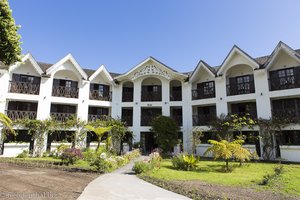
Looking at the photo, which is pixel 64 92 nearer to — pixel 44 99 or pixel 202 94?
pixel 44 99

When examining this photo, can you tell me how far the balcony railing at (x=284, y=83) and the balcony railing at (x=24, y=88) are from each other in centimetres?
2471

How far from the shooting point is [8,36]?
40.0 ft

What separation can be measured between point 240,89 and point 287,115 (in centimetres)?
525

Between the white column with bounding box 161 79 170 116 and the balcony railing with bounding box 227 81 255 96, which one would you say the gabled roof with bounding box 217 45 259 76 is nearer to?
the balcony railing with bounding box 227 81 255 96

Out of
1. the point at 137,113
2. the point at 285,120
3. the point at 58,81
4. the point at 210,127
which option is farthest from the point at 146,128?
the point at 285,120

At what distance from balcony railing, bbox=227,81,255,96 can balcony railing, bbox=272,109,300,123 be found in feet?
10.2

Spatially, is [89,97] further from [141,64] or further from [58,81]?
[141,64]

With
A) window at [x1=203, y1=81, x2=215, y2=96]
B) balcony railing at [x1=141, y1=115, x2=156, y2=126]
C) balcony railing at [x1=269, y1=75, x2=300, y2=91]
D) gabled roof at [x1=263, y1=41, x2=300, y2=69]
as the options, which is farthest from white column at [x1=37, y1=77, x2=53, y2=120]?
balcony railing at [x1=269, y1=75, x2=300, y2=91]

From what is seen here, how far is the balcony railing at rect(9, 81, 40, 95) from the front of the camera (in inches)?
844

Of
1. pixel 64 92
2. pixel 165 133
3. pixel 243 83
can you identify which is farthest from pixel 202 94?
pixel 64 92

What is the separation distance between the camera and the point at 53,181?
950 cm

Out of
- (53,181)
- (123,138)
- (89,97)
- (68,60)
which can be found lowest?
(53,181)

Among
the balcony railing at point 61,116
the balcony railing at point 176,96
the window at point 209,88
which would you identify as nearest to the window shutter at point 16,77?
the balcony railing at point 61,116

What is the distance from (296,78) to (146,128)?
53.7ft
